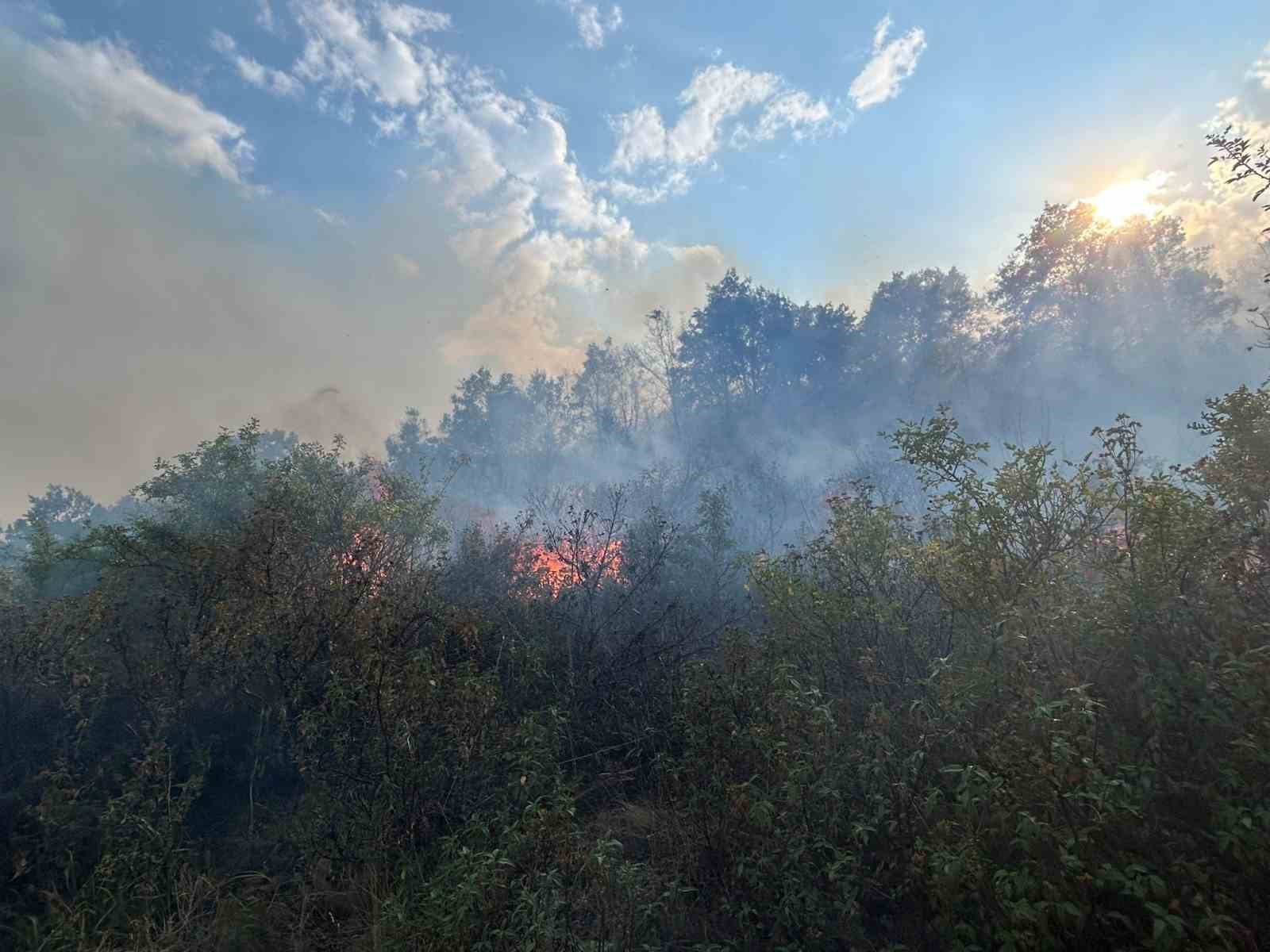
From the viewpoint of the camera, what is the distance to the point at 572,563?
851 cm

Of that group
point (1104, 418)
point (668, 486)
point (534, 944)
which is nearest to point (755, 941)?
point (534, 944)

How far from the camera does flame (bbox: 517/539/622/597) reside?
344 inches

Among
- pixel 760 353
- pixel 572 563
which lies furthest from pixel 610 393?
pixel 572 563

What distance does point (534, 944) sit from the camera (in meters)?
3.41

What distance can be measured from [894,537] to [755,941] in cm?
426

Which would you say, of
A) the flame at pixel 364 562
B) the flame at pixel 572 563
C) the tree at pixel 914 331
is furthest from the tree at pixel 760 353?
the flame at pixel 364 562

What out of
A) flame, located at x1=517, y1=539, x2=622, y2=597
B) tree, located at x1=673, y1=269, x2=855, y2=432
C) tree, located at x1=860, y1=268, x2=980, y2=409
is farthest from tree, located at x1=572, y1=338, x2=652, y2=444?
flame, located at x1=517, y1=539, x2=622, y2=597

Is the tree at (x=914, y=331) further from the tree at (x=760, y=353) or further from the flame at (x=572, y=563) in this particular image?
the flame at (x=572, y=563)

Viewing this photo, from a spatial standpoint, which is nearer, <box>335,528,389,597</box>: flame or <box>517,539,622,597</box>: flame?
<box>335,528,389,597</box>: flame

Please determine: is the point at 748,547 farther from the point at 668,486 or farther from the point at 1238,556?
the point at 1238,556

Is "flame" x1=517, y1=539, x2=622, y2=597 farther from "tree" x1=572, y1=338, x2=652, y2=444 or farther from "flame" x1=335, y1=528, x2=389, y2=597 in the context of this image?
"tree" x1=572, y1=338, x2=652, y2=444

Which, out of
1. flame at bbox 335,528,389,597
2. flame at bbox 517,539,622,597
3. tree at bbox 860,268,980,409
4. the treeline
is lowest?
the treeline

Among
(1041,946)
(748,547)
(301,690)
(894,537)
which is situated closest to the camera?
(1041,946)

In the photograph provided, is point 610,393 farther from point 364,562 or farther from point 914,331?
point 364,562
